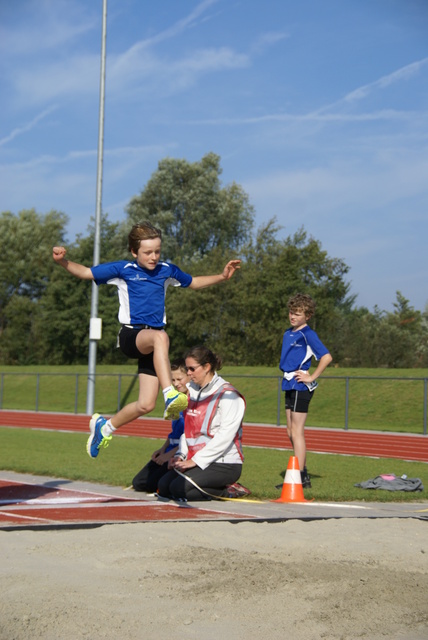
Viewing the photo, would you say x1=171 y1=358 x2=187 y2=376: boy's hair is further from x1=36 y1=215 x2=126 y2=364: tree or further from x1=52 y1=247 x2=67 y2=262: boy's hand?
x1=36 y1=215 x2=126 y2=364: tree

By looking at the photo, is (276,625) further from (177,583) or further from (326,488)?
(326,488)

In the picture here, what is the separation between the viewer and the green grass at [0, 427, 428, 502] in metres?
7.85

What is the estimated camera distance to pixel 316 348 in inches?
330

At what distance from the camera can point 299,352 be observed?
840 centimetres

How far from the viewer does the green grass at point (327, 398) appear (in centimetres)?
2299

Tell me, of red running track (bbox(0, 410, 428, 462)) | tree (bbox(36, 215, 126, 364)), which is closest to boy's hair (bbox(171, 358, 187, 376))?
red running track (bbox(0, 410, 428, 462))

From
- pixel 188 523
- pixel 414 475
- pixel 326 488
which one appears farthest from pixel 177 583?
pixel 414 475

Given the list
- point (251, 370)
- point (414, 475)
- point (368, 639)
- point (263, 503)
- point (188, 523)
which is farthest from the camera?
point (251, 370)

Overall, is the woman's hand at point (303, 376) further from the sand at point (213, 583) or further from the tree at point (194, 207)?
the tree at point (194, 207)

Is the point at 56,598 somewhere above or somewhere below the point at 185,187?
below

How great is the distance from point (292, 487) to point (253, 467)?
325 centimetres

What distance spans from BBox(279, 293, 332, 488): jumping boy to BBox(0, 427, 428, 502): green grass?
21.3 inches

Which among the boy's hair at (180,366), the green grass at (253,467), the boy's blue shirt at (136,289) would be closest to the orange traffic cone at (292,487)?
the green grass at (253,467)

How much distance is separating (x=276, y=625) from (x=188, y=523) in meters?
2.17
